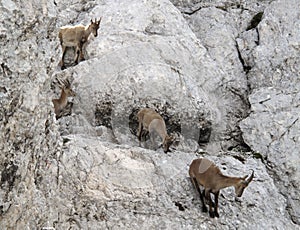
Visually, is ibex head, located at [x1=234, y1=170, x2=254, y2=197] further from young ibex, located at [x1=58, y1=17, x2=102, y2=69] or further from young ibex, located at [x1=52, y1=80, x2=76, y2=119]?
young ibex, located at [x1=58, y1=17, x2=102, y2=69]

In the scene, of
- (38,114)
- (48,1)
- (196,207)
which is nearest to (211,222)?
(196,207)

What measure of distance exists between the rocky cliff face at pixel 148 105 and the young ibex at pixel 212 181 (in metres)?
0.22

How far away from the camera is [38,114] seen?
Answer: 538cm

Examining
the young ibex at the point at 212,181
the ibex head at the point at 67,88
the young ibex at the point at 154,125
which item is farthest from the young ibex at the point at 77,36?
the young ibex at the point at 212,181

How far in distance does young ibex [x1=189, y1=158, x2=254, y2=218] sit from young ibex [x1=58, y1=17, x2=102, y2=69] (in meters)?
5.24

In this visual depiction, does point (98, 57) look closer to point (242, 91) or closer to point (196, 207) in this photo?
point (242, 91)

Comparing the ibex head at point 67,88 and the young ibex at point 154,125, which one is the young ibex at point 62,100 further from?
the young ibex at point 154,125

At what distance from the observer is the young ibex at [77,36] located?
12719 millimetres

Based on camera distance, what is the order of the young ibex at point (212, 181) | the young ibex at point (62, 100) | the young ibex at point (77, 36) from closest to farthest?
the young ibex at point (212, 181), the young ibex at point (62, 100), the young ibex at point (77, 36)

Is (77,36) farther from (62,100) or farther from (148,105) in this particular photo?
(148,105)

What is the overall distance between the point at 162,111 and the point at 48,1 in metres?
6.89

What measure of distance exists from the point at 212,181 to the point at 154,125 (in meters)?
2.53

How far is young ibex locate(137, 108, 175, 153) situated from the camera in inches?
420

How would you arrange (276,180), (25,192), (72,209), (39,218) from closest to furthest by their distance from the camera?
(25,192) < (39,218) < (72,209) < (276,180)
